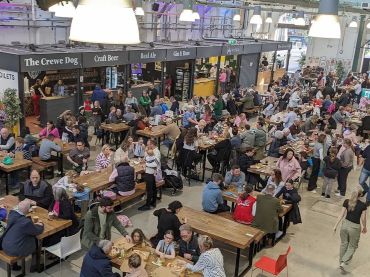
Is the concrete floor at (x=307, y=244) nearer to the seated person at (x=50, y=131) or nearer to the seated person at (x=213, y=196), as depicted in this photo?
the seated person at (x=213, y=196)

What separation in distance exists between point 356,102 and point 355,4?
4.69 m

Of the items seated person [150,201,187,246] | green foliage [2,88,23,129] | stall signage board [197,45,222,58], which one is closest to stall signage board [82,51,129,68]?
green foliage [2,88,23,129]


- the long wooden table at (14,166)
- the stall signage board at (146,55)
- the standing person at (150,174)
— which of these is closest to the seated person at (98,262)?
the standing person at (150,174)

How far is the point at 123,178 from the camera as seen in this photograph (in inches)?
323

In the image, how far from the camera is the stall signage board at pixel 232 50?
20.4 meters

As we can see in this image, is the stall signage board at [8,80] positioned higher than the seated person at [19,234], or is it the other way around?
the stall signage board at [8,80]

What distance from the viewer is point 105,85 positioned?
18.4 metres

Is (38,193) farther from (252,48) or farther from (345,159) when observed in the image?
(252,48)

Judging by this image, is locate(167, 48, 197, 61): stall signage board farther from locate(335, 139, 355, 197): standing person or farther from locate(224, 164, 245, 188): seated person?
locate(224, 164, 245, 188): seated person

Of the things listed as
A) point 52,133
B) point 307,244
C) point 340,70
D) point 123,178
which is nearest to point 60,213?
point 123,178

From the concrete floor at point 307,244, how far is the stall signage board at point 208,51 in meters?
10.00

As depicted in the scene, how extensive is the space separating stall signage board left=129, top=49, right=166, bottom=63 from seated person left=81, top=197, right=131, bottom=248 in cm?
993

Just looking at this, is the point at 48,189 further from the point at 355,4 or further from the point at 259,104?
the point at 355,4

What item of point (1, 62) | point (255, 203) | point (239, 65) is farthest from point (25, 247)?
point (239, 65)
